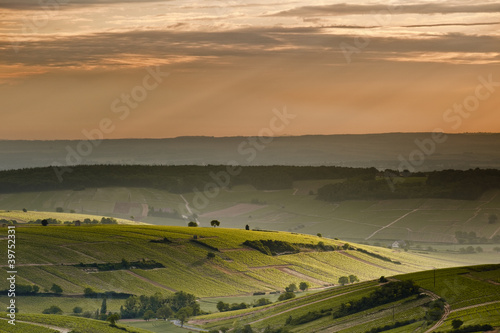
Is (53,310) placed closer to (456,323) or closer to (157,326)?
(157,326)

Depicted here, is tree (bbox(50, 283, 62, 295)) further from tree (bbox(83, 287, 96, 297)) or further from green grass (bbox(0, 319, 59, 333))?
green grass (bbox(0, 319, 59, 333))

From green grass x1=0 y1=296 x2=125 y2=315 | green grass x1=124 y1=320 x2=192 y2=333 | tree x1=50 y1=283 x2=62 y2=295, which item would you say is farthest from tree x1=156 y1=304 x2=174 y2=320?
tree x1=50 y1=283 x2=62 y2=295

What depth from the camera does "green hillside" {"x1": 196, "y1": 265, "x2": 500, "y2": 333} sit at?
126 meters

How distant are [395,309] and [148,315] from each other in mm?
62848

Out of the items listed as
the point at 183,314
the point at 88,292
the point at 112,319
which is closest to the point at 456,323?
the point at 112,319

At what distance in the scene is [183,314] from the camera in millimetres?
177875

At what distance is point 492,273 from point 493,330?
132ft

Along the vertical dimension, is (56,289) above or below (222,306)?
above

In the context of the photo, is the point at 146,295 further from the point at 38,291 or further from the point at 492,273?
the point at 492,273

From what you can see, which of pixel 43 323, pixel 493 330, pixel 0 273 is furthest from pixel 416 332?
pixel 0 273

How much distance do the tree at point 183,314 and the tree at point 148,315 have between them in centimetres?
572

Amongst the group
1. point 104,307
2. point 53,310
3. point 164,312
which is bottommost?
point 53,310

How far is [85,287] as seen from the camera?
199375mm

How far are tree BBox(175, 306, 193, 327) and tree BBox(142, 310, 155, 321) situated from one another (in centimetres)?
572
